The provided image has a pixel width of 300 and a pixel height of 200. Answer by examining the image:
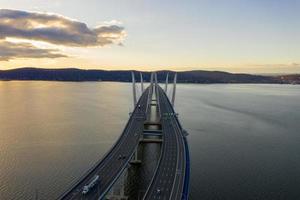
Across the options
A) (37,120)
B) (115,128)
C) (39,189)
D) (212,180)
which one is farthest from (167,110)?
(39,189)

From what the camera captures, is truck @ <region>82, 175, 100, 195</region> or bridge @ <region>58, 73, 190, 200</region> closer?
truck @ <region>82, 175, 100, 195</region>

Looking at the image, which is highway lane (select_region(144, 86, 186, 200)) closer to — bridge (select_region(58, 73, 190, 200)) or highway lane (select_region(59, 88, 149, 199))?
bridge (select_region(58, 73, 190, 200))

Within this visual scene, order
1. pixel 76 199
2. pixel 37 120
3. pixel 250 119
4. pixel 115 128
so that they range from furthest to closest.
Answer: pixel 250 119 → pixel 37 120 → pixel 115 128 → pixel 76 199

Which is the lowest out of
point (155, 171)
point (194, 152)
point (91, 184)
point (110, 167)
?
point (194, 152)

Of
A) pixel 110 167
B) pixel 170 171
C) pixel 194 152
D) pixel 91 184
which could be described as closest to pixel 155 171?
pixel 170 171

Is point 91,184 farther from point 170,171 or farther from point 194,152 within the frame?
point 194,152

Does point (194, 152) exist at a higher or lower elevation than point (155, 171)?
lower

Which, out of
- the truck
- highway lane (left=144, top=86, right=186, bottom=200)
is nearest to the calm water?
highway lane (left=144, top=86, right=186, bottom=200)

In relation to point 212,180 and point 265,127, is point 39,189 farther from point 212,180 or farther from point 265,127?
point 265,127

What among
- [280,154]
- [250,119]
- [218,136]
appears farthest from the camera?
[250,119]
